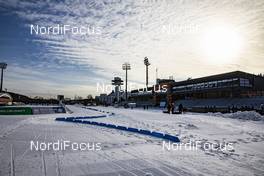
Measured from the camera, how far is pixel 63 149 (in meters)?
7.45

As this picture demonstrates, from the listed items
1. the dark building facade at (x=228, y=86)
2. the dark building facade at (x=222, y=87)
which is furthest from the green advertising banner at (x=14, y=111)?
the dark building facade at (x=228, y=86)

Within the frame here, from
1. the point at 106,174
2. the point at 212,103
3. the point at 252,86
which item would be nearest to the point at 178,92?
the point at 212,103

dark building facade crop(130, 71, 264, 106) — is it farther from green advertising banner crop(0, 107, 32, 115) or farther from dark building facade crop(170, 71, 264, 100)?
green advertising banner crop(0, 107, 32, 115)

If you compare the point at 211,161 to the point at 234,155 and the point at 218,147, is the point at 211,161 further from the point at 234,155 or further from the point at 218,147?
the point at 218,147

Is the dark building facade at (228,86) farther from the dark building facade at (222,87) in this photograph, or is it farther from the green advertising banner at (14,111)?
the green advertising banner at (14,111)

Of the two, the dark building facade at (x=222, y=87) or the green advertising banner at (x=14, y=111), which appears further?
the dark building facade at (x=222, y=87)

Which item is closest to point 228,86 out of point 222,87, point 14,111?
point 222,87

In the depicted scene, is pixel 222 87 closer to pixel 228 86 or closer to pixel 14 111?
pixel 228 86

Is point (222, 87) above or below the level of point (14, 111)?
above

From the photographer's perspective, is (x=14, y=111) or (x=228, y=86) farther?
(x=228, y=86)

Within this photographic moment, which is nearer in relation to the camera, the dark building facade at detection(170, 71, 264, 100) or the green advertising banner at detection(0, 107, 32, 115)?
the green advertising banner at detection(0, 107, 32, 115)

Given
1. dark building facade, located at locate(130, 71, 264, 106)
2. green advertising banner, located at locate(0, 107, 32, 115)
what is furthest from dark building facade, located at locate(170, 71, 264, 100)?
green advertising banner, located at locate(0, 107, 32, 115)

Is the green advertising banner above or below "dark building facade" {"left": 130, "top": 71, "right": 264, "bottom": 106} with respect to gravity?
below

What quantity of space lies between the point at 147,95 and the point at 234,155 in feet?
239
